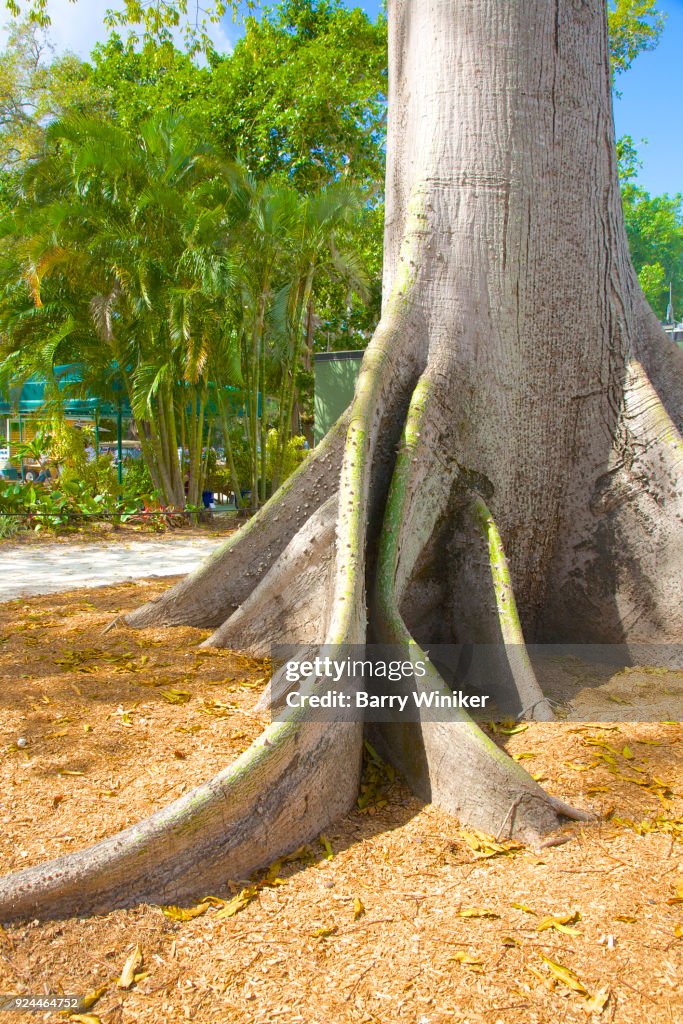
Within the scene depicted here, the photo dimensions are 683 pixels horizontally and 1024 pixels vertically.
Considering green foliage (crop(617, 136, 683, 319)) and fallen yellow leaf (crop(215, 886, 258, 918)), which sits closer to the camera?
fallen yellow leaf (crop(215, 886, 258, 918))

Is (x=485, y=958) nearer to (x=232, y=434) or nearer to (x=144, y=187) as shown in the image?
(x=144, y=187)

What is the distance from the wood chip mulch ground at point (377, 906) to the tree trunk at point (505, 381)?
91cm

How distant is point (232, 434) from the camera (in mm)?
17562

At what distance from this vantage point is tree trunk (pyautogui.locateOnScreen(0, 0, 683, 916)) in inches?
168

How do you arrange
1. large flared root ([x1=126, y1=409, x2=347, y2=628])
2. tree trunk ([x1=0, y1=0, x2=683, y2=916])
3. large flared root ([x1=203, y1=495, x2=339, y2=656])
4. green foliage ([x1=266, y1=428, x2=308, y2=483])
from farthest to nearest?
green foliage ([x1=266, y1=428, x2=308, y2=483])
large flared root ([x1=126, y1=409, x2=347, y2=628])
large flared root ([x1=203, y1=495, x2=339, y2=656])
tree trunk ([x1=0, y1=0, x2=683, y2=916])

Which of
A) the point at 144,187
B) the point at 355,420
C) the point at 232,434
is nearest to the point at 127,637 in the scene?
the point at 355,420

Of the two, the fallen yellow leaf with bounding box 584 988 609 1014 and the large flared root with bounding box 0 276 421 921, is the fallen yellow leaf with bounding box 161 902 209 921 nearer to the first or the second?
the large flared root with bounding box 0 276 421 921

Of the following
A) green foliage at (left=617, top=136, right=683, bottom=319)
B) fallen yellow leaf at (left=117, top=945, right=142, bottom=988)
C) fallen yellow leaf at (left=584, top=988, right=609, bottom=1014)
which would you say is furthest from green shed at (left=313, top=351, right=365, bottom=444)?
green foliage at (left=617, top=136, right=683, bottom=319)

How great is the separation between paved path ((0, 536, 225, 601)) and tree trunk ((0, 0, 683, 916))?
13.1 ft

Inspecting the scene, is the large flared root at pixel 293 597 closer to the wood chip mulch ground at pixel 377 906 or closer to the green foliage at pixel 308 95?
the wood chip mulch ground at pixel 377 906

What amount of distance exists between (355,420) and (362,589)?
3.07 ft

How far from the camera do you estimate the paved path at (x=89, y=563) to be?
27.4 feet

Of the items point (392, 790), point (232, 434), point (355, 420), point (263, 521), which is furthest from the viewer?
point (232, 434)

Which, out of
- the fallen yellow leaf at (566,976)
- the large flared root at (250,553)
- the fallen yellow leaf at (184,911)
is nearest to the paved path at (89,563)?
the large flared root at (250,553)
